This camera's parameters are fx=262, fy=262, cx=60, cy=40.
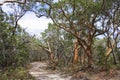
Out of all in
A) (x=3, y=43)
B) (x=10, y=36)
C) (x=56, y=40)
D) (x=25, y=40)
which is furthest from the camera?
(x=56, y=40)

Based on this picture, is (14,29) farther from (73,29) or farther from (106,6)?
(106,6)

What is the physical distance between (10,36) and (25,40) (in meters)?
2.58

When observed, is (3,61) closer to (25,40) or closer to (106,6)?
(25,40)

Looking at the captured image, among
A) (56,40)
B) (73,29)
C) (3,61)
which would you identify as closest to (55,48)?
(56,40)

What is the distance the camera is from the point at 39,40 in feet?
175

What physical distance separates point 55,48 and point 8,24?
2964cm

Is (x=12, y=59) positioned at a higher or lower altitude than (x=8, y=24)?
lower

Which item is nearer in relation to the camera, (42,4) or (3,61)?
(3,61)

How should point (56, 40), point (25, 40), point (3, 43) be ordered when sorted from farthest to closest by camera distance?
point (56, 40), point (25, 40), point (3, 43)

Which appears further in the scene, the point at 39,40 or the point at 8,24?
the point at 39,40

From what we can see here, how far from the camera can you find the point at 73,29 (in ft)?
84.6

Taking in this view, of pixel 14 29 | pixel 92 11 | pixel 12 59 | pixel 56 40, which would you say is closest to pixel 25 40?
pixel 14 29

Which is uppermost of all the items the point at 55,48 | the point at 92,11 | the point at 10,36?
the point at 92,11

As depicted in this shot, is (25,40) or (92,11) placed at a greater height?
(92,11)
